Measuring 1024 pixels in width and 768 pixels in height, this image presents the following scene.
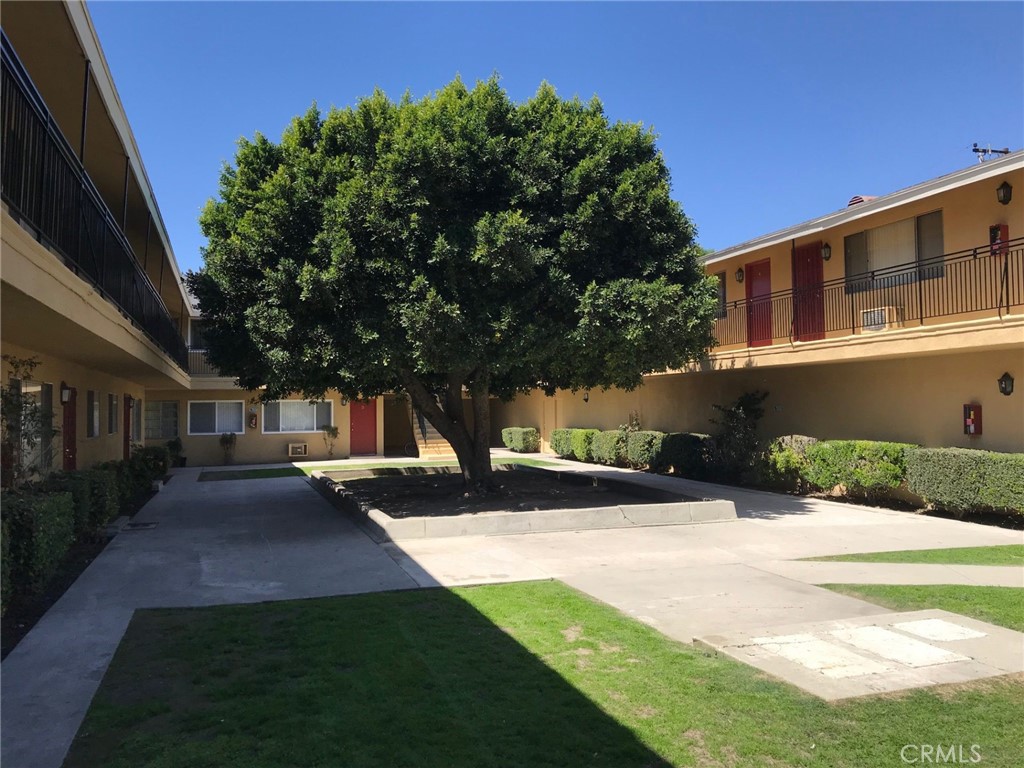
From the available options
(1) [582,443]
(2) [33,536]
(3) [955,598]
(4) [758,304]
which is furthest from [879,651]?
(1) [582,443]

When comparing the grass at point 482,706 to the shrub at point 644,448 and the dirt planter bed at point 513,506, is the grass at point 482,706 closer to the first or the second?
the dirt planter bed at point 513,506

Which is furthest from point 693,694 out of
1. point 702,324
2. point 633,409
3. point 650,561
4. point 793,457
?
point 633,409

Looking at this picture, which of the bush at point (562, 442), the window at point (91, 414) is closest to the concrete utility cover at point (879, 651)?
the window at point (91, 414)

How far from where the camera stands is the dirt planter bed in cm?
1061

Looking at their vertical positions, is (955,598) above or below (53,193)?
below

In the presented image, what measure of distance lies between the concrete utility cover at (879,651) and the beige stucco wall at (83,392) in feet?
26.1

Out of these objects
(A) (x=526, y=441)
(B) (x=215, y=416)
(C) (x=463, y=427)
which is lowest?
(A) (x=526, y=441)

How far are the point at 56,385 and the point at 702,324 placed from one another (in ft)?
31.8

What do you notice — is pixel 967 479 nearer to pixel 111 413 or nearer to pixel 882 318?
pixel 882 318

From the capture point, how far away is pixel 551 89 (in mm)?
12188

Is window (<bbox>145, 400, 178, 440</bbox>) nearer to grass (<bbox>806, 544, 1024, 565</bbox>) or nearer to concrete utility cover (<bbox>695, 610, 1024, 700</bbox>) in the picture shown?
grass (<bbox>806, 544, 1024, 565</bbox>)

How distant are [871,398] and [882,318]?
1.73m

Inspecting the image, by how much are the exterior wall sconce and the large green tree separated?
4.72 metres

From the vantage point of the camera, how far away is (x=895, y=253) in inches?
540
